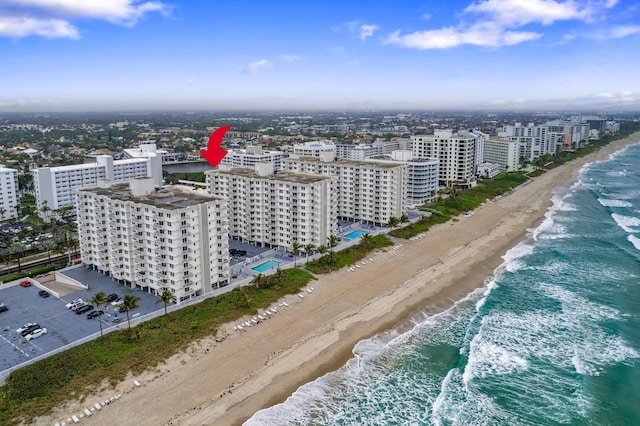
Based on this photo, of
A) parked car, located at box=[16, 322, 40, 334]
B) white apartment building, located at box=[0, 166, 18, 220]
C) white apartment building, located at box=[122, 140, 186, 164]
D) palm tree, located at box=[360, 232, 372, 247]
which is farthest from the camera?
white apartment building, located at box=[122, 140, 186, 164]

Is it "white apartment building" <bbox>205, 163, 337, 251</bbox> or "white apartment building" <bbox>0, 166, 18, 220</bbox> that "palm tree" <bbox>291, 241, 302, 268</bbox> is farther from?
"white apartment building" <bbox>0, 166, 18, 220</bbox>

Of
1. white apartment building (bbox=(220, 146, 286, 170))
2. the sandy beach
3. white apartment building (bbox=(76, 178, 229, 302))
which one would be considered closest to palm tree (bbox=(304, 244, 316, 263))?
the sandy beach

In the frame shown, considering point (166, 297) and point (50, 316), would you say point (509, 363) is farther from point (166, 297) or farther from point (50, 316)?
point (50, 316)

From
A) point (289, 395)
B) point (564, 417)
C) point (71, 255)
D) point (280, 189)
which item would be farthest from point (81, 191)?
point (564, 417)

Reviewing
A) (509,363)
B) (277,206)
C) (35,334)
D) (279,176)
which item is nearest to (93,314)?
(35,334)

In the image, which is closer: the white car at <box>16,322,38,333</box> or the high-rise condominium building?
the white car at <box>16,322,38,333</box>

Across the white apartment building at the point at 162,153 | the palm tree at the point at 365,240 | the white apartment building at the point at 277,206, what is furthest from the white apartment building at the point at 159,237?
the white apartment building at the point at 162,153

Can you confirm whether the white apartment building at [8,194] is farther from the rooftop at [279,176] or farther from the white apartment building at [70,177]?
the rooftop at [279,176]
